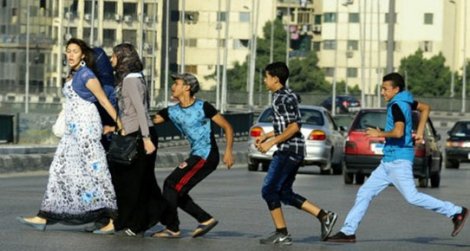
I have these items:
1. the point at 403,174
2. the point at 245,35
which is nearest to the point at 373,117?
the point at 403,174

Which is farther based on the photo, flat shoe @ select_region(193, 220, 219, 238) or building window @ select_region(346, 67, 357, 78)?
building window @ select_region(346, 67, 357, 78)

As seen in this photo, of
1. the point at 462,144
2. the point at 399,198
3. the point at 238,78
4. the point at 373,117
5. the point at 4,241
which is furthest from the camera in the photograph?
the point at 238,78

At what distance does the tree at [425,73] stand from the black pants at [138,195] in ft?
431

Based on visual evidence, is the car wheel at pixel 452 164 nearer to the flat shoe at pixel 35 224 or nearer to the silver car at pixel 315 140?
the silver car at pixel 315 140

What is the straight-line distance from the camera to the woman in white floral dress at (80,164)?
54.0 feet

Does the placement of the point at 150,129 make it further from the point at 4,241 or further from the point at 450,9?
the point at 450,9

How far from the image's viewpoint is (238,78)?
15388 cm

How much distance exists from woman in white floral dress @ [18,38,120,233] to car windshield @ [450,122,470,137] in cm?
3425

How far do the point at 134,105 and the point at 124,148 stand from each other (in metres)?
0.39

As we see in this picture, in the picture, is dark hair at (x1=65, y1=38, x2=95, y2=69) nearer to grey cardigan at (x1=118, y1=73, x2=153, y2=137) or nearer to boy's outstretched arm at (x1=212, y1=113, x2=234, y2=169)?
grey cardigan at (x1=118, y1=73, x2=153, y2=137)

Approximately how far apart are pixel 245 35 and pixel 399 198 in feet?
453

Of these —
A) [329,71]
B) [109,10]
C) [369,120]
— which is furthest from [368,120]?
[329,71]

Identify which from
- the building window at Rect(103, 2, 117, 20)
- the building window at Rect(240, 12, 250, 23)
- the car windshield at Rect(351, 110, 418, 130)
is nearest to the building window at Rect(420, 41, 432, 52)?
the building window at Rect(240, 12, 250, 23)

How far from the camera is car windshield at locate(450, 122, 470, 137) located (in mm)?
50375
